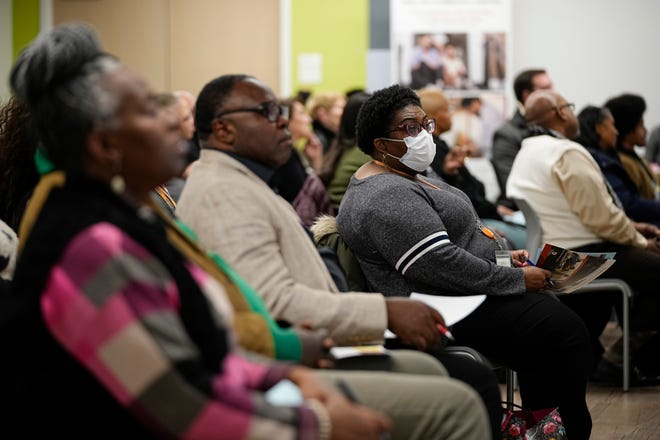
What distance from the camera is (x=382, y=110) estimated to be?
3.41 metres

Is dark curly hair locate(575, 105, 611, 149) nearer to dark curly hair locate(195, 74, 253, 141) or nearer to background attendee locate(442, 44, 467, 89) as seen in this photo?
background attendee locate(442, 44, 467, 89)

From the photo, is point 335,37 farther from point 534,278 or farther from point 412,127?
point 534,278

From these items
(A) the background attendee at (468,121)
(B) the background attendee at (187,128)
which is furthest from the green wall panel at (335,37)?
(B) the background attendee at (187,128)

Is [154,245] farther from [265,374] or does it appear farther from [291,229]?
[291,229]

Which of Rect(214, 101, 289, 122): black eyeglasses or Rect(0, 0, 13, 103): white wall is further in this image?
Rect(0, 0, 13, 103): white wall

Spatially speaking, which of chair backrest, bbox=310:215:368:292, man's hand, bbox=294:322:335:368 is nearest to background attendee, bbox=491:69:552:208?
chair backrest, bbox=310:215:368:292

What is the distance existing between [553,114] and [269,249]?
2.96 m

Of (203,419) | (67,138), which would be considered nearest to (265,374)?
(203,419)

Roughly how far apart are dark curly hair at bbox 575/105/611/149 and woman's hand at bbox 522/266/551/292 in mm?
2551

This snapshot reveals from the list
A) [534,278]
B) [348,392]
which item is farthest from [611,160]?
[348,392]

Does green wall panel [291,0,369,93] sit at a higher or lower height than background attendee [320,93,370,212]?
higher

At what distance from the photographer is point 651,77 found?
8906mm

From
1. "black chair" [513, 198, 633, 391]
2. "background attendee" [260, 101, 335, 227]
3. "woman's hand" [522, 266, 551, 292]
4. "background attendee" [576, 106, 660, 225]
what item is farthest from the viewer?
"background attendee" [576, 106, 660, 225]

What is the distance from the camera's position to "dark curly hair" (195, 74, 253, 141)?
97.5 inches
